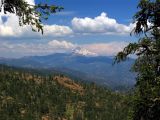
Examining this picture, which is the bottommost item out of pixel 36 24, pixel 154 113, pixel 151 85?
pixel 154 113

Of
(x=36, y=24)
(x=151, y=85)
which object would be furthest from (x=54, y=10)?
(x=151, y=85)

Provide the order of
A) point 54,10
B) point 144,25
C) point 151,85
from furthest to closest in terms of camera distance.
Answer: point 144,25 → point 151,85 → point 54,10

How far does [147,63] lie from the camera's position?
25859mm

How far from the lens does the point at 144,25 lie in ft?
89.5

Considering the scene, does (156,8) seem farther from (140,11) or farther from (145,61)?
(145,61)

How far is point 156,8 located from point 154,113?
595 centimetres

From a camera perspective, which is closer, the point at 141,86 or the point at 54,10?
the point at 54,10

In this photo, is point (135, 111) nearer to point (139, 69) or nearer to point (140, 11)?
point (139, 69)

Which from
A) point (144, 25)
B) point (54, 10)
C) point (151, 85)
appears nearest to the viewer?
point (54, 10)

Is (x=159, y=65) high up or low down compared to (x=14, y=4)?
down

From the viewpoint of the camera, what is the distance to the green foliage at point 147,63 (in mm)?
24672

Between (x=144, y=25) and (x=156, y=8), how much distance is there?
1608 mm

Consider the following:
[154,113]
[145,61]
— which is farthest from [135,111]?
[145,61]

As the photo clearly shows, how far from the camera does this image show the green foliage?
2467 cm
